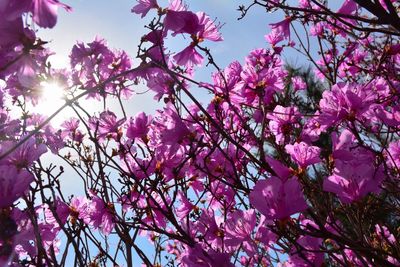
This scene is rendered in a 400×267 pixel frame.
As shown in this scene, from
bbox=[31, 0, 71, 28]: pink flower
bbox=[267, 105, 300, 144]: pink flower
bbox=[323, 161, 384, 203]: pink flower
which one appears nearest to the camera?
bbox=[31, 0, 71, 28]: pink flower

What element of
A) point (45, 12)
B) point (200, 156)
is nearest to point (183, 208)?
point (200, 156)

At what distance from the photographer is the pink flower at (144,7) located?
2.11 meters

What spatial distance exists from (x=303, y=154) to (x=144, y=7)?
3.54 feet

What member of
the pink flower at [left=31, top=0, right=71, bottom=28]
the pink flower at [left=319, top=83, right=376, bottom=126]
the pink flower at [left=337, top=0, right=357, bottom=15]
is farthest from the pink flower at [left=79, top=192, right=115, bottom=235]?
the pink flower at [left=337, top=0, right=357, bottom=15]

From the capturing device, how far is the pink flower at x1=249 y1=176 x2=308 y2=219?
1.58 m

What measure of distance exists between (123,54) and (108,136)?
0.96 meters

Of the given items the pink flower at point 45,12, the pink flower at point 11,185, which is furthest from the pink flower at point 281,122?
the pink flower at point 45,12

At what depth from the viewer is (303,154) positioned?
215 cm

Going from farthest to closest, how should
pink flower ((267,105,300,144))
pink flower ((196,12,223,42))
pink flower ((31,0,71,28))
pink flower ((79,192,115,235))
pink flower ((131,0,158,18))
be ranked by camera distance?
1. pink flower ((267,105,300,144))
2. pink flower ((79,192,115,235))
3. pink flower ((196,12,223,42))
4. pink flower ((131,0,158,18))
5. pink flower ((31,0,71,28))

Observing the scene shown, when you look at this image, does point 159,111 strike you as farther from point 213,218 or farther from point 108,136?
point 213,218

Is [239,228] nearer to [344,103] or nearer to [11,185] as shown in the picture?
[344,103]

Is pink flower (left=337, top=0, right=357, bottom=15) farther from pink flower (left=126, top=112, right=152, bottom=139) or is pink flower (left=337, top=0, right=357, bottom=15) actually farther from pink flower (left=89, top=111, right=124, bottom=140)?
pink flower (left=89, top=111, right=124, bottom=140)

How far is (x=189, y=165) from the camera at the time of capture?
105 inches

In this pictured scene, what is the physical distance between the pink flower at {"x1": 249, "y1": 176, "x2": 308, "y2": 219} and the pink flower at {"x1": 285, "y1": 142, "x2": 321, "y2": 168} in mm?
534
